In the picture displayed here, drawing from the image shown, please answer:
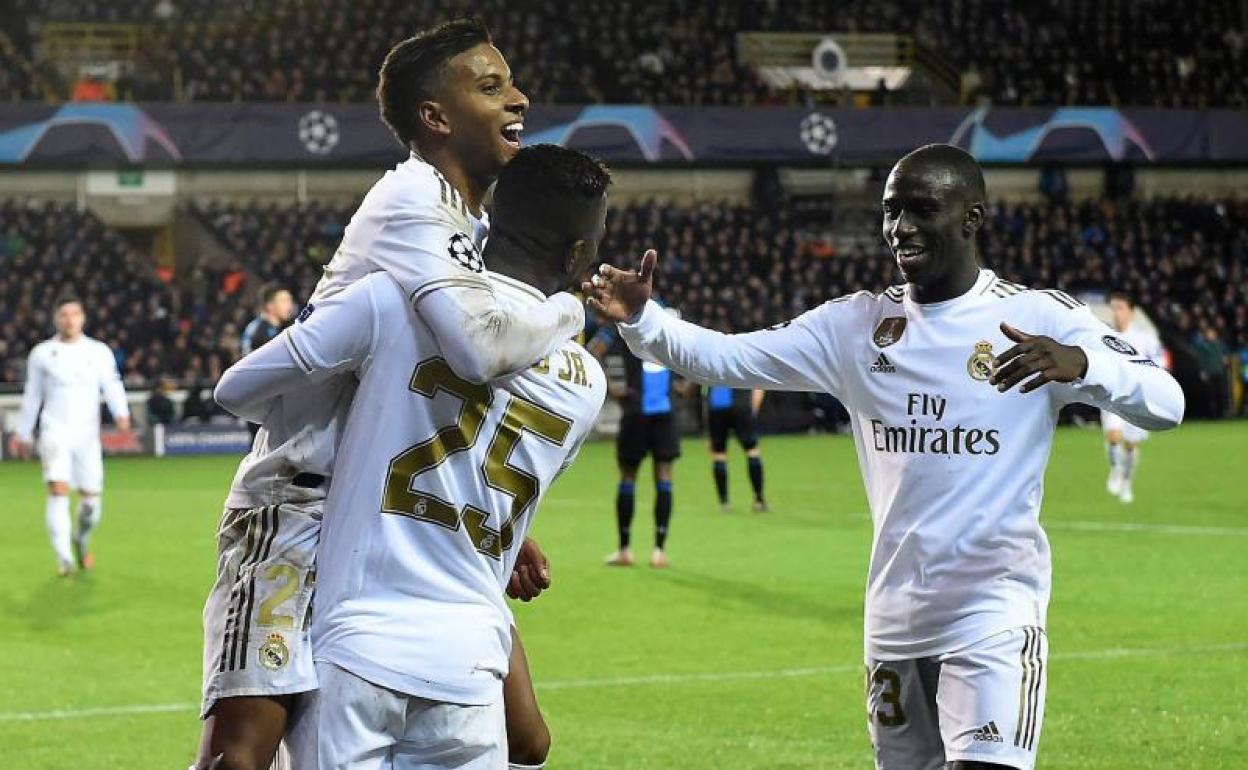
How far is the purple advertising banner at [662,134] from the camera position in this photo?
3675 cm

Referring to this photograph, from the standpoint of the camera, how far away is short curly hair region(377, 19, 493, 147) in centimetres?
441

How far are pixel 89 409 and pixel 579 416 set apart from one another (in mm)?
12691

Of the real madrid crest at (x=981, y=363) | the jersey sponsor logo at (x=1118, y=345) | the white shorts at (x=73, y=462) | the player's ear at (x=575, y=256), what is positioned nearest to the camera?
the player's ear at (x=575, y=256)

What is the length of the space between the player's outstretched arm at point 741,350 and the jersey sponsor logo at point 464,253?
1.46m

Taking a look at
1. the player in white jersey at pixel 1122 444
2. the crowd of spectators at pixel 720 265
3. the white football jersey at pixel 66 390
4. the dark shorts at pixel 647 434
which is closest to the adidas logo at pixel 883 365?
the dark shorts at pixel 647 434

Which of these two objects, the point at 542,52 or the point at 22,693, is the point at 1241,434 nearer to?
the point at 542,52

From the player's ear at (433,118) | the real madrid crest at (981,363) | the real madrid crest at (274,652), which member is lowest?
the real madrid crest at (274,652)

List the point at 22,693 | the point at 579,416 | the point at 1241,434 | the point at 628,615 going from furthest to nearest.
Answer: the point at 1241,434, the point at 628,615, the point at 22,693, the point at 579,416

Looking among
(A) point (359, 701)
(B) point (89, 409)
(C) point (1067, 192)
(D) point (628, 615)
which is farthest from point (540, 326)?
(C) point (1067, 192)

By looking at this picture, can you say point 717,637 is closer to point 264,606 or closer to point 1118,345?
point 1118,345

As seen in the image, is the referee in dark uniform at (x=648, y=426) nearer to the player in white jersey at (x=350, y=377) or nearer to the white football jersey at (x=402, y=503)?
the player in white jersey at (x=350, y=377)

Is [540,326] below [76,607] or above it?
above

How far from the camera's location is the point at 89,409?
53.4ft

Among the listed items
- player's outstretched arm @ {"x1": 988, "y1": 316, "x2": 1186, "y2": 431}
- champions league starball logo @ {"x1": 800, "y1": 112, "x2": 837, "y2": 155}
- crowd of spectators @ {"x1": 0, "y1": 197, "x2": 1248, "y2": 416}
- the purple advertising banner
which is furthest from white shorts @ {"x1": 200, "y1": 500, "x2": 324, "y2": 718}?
champions league starball logo @ {"x1": 800, "y1": 112, "x2": 837, "y2": 155}
